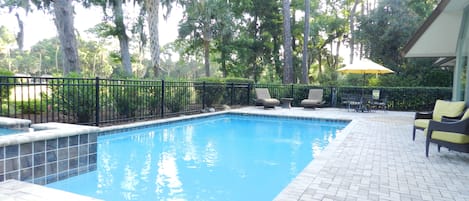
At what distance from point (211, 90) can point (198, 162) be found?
6967mm

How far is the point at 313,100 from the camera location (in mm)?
12320

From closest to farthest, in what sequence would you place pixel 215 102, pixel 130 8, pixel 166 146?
1. pixel 166 146
2. pixel 215 102
3. pixel 130 8

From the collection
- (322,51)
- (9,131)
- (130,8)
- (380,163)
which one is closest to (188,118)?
(9,131)

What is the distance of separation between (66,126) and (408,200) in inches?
153

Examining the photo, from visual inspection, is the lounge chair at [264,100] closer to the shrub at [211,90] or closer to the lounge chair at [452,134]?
the shrub at [211,90]

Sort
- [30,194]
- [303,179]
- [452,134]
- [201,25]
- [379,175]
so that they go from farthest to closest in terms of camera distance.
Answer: [201,25] < [452,134] < [379,175] < [303,179] < [30,194]

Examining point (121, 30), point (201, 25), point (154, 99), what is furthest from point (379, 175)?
point (201, 25)

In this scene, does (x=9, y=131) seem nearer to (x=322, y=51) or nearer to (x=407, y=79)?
(x=407, y=79)

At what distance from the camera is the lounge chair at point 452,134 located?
4.20m

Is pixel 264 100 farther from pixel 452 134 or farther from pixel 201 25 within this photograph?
pixel 452 134

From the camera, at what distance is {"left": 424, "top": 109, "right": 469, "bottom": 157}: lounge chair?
13.8 feet

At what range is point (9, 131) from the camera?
4.23 metres

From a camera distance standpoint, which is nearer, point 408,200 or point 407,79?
point 408,200

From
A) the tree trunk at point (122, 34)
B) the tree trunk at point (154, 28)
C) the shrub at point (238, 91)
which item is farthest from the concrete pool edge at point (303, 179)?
the tree trunk at point (122, 34)
